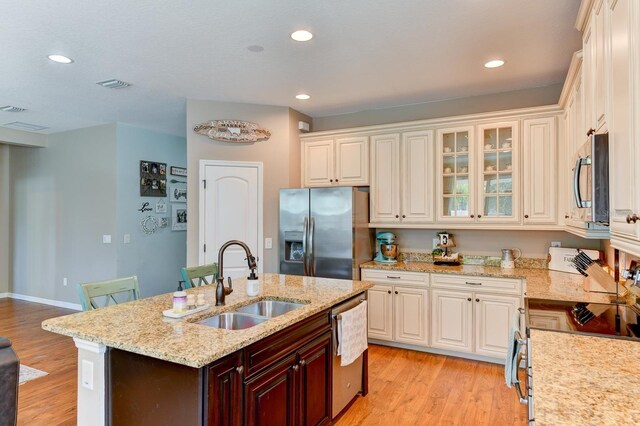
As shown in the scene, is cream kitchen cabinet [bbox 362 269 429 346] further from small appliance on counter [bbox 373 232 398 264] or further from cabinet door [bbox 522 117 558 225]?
cabinet door [bbox 522 117 558 225]

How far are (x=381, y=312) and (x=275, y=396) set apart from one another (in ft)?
7.48

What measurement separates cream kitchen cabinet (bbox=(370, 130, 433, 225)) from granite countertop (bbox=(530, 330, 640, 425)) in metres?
2.50

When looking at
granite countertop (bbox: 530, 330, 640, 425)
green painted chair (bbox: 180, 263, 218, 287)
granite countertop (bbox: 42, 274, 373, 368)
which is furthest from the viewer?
green painted chair (bbox: 180, 263, 218, 287)

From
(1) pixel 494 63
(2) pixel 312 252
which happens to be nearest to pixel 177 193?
(2) pixel 312 252

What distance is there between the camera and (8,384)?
4.57 ft

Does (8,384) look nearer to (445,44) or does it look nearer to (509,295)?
(445,44)

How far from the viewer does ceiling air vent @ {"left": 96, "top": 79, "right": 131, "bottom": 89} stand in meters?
3.70

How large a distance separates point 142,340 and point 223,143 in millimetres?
3132

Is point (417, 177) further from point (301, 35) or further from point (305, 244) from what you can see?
point (301, 35)

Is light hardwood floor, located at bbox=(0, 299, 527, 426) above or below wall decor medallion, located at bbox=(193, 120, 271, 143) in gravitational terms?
below

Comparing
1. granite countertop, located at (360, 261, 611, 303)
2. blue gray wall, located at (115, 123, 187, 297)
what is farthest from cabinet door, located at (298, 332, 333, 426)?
blue gray wall, located at (115, 123, 187, 297)

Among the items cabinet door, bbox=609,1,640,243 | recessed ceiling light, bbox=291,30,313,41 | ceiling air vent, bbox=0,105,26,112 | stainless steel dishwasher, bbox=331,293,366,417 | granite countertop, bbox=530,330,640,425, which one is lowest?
A: stainless steel dishwasher, bbox=331,293,366,417

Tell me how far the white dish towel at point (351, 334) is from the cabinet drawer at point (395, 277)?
3.98 feet

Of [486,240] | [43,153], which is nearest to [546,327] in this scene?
[486,240]
